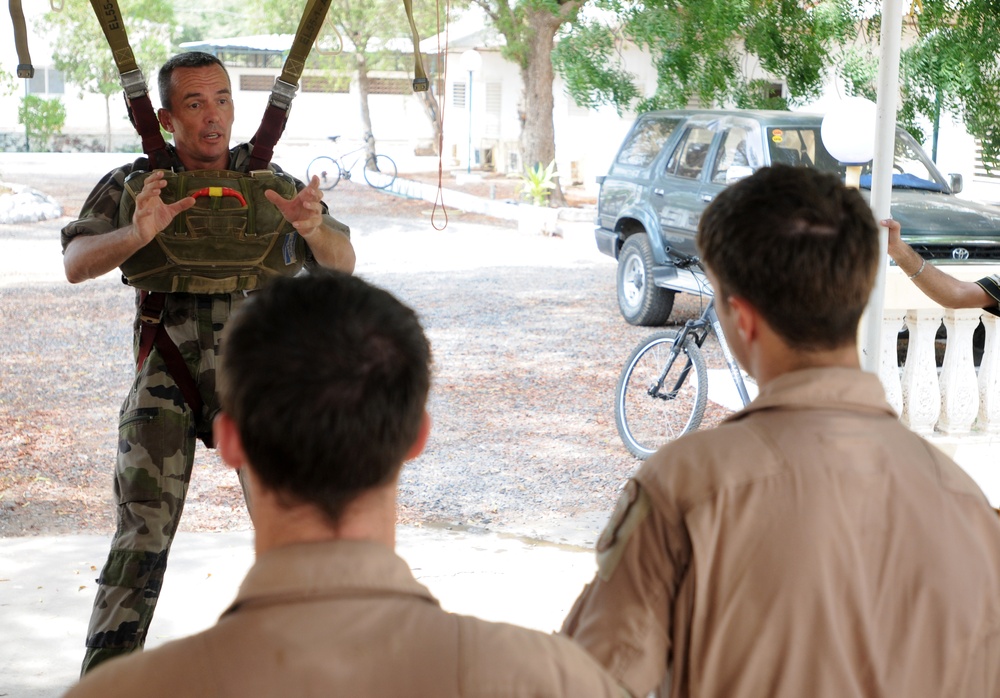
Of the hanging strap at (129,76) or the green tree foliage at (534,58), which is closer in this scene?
the hanging strap at (129,76)

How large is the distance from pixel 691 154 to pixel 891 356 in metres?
5.08

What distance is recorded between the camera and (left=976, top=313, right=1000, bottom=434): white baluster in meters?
5.85

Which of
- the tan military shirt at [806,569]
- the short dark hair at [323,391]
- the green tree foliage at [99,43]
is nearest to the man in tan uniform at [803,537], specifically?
the tan military shirt at [806,569]

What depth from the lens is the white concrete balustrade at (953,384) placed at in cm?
579

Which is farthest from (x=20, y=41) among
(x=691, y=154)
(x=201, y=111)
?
(x=691, y=154)

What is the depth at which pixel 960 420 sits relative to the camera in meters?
5.91

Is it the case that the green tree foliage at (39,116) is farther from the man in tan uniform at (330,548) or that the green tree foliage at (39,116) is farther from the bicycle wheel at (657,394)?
the man in tan uniform at (330,548)

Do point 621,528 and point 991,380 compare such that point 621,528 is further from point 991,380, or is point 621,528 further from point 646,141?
point 646,141

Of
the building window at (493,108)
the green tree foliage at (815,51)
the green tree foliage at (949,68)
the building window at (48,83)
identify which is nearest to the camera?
the green tree foliage at (949,68)

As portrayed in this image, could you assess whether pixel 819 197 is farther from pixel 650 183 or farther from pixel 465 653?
pixel 650 183

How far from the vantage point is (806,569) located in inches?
59.7

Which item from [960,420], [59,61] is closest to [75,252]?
[960,420]

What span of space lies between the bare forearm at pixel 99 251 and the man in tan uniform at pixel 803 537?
1.91 metres

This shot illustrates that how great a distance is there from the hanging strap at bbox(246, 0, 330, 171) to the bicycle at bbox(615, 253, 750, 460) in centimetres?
299
